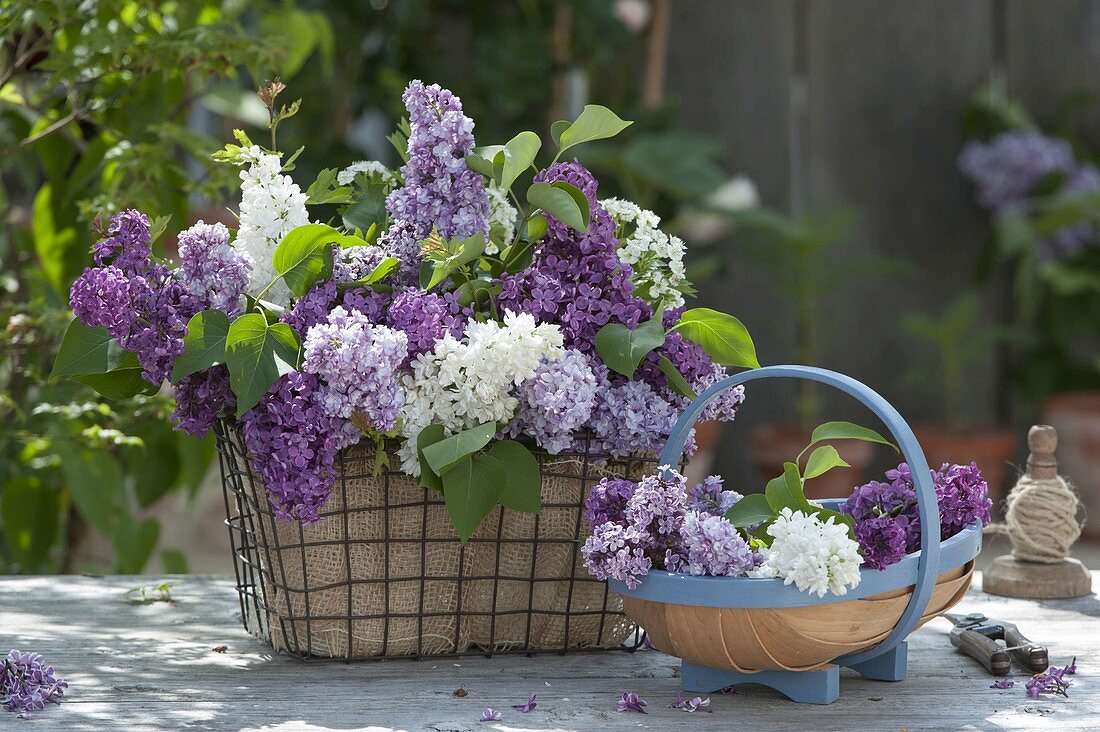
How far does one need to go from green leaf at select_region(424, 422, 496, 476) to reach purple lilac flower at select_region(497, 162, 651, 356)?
12 cm

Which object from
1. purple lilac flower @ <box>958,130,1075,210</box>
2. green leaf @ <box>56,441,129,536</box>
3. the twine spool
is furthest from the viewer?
purple lilac flower @ <box>958,130,1075,210</box>

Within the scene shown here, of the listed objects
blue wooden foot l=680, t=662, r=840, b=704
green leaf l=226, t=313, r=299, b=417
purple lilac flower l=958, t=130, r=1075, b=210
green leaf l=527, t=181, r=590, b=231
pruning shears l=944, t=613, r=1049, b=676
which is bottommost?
blue wooden foot l=680, t=662, r=840, b=704

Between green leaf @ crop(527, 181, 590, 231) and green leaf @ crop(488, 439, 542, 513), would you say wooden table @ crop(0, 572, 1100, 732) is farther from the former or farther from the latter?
green leaf @ crop(527, 181, 590, 231)

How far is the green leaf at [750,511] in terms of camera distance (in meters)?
1.03

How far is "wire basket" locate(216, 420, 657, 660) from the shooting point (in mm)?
1111

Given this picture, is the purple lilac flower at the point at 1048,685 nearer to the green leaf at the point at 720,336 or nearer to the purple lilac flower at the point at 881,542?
the purple lilac flower at the point at 881,542

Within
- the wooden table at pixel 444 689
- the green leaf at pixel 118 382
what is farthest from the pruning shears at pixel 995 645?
the green leaf at pixel 118 382

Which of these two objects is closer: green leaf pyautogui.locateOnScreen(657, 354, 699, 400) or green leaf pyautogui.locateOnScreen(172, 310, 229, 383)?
green leaf pyautogui.locateOnScreen(172, 310, 229, 383)

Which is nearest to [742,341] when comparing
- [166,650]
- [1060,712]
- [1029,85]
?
[1060,712]

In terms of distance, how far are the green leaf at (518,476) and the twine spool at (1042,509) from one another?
0.56m

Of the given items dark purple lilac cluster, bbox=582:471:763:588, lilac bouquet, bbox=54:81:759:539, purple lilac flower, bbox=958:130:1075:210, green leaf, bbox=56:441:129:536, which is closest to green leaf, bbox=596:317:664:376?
lilac bouquet, bbox=54:81:759:539

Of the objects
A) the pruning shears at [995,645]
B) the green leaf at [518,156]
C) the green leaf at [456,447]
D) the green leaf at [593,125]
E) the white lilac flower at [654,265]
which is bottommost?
the pruning shears at [995,645]

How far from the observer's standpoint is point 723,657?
→ 0.99m

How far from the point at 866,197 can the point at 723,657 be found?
8.71 ft
